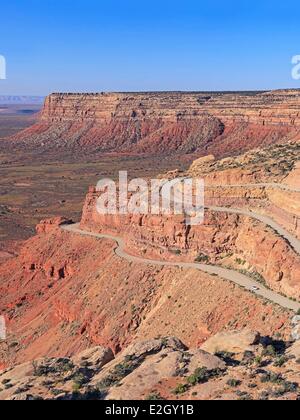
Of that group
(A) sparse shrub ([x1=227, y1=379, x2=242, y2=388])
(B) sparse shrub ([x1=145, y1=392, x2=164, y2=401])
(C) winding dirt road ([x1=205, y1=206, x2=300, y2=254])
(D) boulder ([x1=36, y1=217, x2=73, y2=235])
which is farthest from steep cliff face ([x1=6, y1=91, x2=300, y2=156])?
(B) sparse shrub ([x1=145, y1=392, x2=164, y2=401])

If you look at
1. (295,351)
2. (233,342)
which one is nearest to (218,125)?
(233,342)

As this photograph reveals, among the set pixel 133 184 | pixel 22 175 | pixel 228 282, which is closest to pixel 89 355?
pixel 228 282

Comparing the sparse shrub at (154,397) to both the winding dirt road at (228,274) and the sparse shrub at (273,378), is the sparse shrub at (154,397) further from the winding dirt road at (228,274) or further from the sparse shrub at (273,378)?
the winding dirt road at (228,274)

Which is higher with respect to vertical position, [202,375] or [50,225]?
[202,375]

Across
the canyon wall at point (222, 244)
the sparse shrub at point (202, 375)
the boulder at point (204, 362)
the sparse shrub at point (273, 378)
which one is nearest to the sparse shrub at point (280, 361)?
the sparse shrub at point (273, 378)

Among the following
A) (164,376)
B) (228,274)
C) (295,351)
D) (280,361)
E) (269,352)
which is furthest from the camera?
(228,274)

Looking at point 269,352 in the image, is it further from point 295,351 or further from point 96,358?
point 96,358

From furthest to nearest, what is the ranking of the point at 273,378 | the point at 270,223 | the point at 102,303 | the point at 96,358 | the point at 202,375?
the point at 102,303 < the point at 270,223 < the point at 96,358 < the point at 202,375 < the point at 273,378

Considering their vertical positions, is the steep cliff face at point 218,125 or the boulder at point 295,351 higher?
the steep cliff face at point 218,125

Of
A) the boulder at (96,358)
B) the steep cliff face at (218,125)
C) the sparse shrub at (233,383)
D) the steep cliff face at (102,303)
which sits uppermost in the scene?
the steep cliff face at (218,125)

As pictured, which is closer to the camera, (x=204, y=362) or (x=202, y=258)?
(x=204, y=362)

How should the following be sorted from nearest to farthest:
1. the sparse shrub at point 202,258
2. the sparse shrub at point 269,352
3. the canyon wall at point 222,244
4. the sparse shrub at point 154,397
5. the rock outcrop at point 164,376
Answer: the sparse shrub at point 154,397 → the rock outcrop at point 164,376 → the sparse shrub at point 269,352 → the canyon wall at point 222,244 → the sparse shrub at point 202,258
